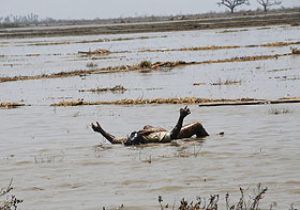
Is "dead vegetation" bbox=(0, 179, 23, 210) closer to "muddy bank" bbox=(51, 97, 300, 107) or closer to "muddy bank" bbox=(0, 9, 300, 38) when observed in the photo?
"muddy bank" bbox=(51, 97, 300, 107)

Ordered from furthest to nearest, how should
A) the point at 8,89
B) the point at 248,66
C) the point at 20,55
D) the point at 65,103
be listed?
the point at 20,55
the point at 248,66
the point at 8,89
the point at 65,103

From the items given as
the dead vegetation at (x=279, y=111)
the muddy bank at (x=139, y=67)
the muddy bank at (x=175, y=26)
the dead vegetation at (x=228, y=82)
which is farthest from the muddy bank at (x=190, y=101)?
the muddy bank at (x=175, y=26)

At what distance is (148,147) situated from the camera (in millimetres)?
11469

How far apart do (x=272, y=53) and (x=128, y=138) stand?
21022 mm

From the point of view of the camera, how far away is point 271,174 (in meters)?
8.60

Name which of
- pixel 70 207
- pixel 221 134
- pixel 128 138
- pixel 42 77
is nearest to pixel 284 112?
pixel 221 134

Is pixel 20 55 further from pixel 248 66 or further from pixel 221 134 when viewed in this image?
pixel 221 134

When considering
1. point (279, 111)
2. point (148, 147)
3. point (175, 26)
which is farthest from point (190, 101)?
point (175, 26)

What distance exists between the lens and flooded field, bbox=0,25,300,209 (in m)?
8.21

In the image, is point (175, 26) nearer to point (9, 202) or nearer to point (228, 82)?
point (228, 82)

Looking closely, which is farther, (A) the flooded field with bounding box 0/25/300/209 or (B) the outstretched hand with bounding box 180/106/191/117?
(B) the outstretched hand with bounding box 180/106/191/117

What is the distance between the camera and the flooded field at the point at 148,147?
821cm

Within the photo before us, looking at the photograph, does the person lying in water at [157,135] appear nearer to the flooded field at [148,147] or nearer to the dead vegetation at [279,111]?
the flooded field at [148,147]

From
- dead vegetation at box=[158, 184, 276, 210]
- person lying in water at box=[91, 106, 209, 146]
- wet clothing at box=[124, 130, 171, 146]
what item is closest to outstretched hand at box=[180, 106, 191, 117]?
person lying in water at box=[91, 106, 209, 146]
